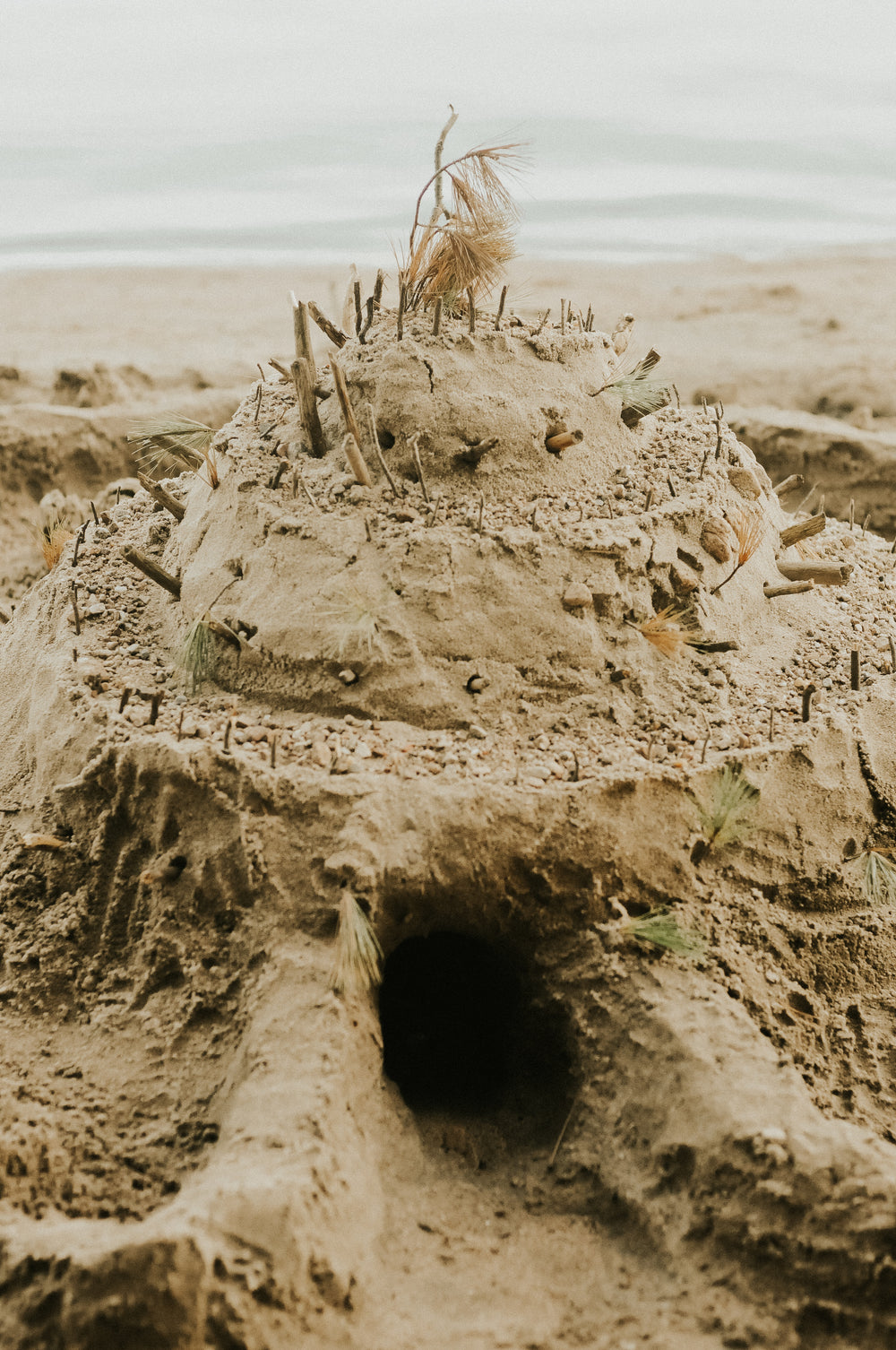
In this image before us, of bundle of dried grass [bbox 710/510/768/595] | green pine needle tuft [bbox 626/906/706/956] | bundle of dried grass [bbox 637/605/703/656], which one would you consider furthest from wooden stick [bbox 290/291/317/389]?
green pine needle tuft [bbox 626/906/706/956]

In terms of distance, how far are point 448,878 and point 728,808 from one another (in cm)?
100

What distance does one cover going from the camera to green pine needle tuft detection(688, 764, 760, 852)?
12.9 feet

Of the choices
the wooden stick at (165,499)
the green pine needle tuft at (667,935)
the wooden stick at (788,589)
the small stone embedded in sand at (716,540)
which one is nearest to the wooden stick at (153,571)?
the wooden stick at (165,499)

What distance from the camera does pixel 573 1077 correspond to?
12.2 feet

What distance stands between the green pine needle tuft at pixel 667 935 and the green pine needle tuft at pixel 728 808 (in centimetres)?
34

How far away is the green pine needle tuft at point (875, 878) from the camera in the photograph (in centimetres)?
416

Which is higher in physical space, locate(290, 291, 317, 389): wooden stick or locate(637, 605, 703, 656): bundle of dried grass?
locate(290, 291, 317, 389): wooden stick

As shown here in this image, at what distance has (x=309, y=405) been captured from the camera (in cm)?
450

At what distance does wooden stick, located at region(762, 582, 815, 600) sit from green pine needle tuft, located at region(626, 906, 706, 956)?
5.37 feet

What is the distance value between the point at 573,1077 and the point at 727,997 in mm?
550

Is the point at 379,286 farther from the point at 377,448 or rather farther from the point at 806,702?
the point at 806,702

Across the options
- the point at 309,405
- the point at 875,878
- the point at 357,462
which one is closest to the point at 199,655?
the point at 357,462

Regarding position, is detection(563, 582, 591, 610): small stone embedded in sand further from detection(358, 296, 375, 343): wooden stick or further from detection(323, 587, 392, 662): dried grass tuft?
detection(358, 296, 375, 343): wooden stick

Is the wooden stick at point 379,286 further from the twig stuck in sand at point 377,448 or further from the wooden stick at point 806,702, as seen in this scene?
the wooden stick at point 806,702
